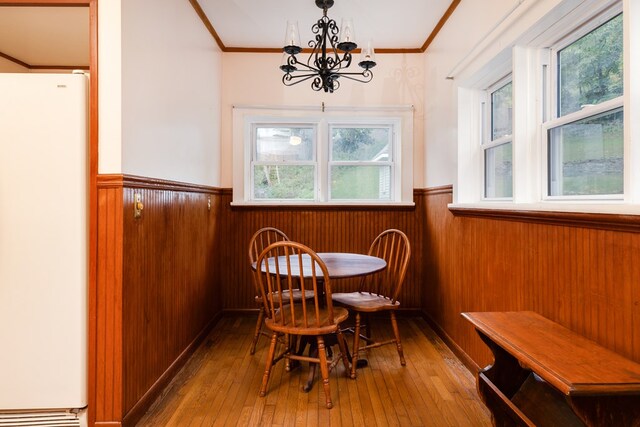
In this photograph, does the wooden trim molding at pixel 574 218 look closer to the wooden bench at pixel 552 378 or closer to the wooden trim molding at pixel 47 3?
the wooden bench at pixel 552 378

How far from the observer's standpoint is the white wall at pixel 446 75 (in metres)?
2.25

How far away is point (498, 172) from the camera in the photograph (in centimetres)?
242

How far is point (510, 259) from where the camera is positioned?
1.94 meters

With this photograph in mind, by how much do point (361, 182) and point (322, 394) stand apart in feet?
6.81

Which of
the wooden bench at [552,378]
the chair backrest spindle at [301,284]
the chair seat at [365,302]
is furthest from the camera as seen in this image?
the chair seat at [365,302]

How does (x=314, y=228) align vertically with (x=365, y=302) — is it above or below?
above

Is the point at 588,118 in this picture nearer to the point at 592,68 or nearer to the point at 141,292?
the point at 592,68

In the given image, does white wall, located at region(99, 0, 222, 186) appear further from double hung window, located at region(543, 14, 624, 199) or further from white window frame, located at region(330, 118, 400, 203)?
double hung window, located at region(543, 14, 624, 199)

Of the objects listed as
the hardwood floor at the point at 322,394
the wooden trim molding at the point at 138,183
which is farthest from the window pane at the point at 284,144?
the hardwood floor at the point at 322,394

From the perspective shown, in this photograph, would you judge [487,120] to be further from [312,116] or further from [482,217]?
[312,116]

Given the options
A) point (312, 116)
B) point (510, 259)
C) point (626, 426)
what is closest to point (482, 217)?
point (510, 259)

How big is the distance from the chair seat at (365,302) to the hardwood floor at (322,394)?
417 millimetres

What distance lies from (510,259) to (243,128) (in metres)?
2.59

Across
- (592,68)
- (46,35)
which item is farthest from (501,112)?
(46,35)
